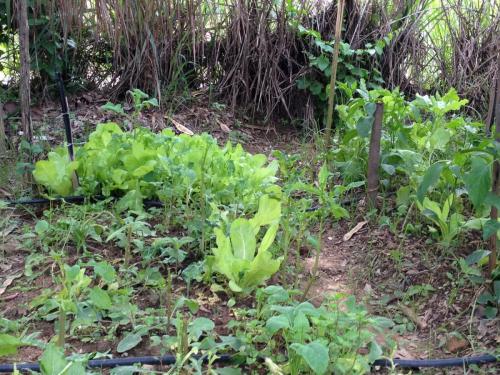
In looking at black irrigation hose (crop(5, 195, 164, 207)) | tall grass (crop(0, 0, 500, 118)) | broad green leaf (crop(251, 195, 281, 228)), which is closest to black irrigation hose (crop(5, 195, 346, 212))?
black irrigation hose (crop(5, 195, 164, 207))

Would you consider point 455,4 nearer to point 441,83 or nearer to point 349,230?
point 441,83

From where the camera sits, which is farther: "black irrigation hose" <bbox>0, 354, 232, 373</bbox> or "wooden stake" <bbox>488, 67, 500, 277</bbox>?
"wooden stake" <bbox>488, 67, 500, 277</bbox>

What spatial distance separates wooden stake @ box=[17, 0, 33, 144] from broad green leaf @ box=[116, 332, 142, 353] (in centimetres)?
162

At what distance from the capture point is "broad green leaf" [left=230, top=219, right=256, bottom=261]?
2.25 metres

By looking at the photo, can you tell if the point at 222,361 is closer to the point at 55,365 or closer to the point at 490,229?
the point at 55,365

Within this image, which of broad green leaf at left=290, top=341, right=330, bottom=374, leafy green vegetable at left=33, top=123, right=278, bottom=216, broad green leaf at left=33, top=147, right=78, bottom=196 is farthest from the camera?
broad green leaf at left=33, top=147, right=78, bottom=196

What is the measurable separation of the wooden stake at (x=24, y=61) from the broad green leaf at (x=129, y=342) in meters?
1.62

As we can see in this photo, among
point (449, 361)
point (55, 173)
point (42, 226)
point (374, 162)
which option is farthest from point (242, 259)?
point (55, 173)

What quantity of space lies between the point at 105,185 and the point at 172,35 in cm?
211

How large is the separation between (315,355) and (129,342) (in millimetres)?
654

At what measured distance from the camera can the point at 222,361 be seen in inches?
72.6

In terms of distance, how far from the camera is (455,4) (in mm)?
5066

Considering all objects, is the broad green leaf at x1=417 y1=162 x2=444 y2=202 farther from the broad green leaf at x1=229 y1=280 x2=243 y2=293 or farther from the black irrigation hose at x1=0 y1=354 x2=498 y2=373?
the broad green leaf at x1=229 y1=280 x2=243 y2=293

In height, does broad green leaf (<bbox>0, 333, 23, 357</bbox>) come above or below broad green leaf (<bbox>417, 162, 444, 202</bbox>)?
below
